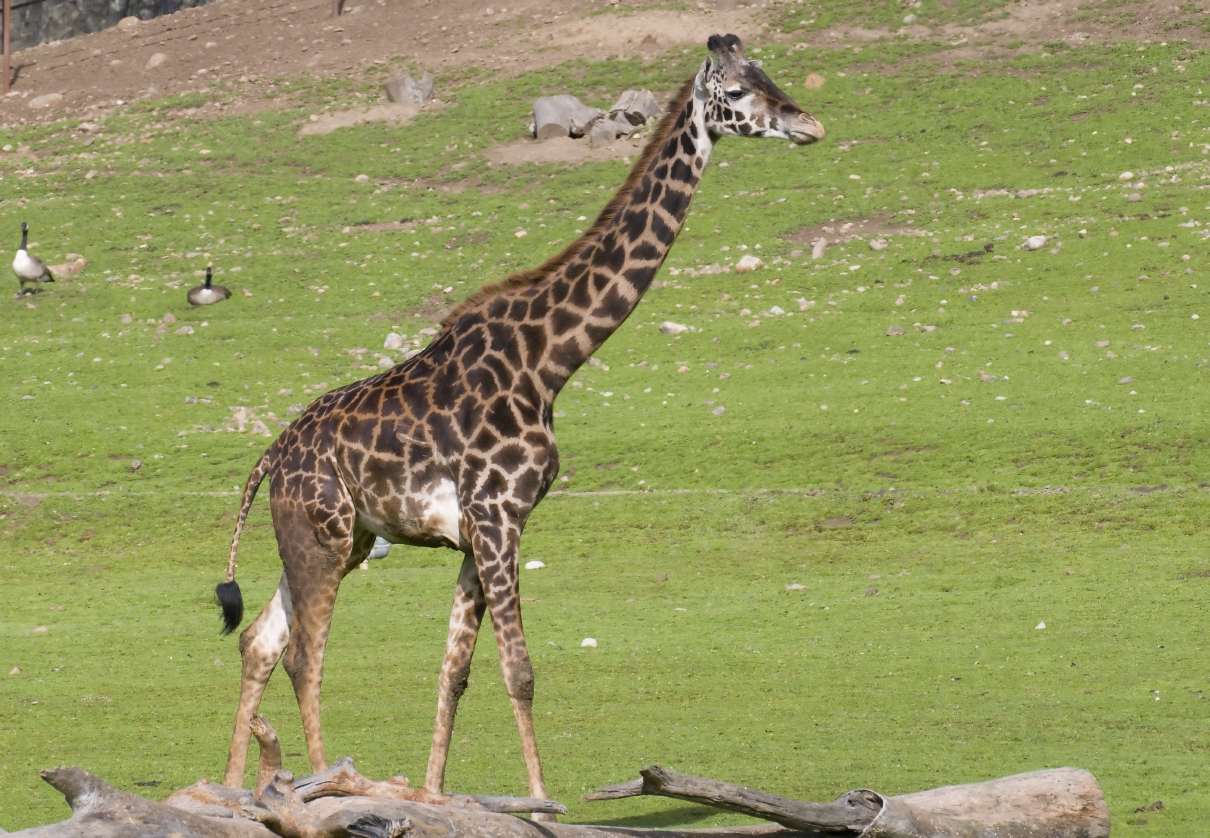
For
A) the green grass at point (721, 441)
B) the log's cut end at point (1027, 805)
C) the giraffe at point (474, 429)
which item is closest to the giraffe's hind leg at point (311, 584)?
the giraffe at point (474, 429)

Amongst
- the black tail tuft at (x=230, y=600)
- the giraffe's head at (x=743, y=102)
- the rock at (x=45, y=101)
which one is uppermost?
the giraffe's head at (x=743, y=102)

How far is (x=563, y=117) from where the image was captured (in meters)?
33.1

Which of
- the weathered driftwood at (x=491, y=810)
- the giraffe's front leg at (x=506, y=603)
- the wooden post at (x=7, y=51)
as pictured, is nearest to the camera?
the weathered driftwood at (x=491, y=810)

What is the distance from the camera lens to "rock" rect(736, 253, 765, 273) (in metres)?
26.7

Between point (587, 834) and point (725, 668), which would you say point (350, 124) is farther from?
point (587, 834)

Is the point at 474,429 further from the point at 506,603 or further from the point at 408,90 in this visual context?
the point at 408,90

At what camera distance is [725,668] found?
1327 centimetres

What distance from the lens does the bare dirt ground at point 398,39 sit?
34.4 m

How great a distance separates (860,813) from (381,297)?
66.9ft

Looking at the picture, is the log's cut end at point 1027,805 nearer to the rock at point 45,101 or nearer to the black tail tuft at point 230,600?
the black tail tuft at point 230,600

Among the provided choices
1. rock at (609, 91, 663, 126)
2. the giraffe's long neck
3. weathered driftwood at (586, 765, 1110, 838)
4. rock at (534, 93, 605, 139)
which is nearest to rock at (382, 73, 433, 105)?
rock at (534, 93, 605, 139)

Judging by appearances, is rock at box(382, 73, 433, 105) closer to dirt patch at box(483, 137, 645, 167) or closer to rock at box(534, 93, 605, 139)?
dirt patch at box(483, 137, 645, 167)

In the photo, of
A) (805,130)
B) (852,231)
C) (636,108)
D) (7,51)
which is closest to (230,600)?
(805,130)

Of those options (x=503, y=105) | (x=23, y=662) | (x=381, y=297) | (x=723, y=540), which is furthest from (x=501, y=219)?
(x=23, y=662)
